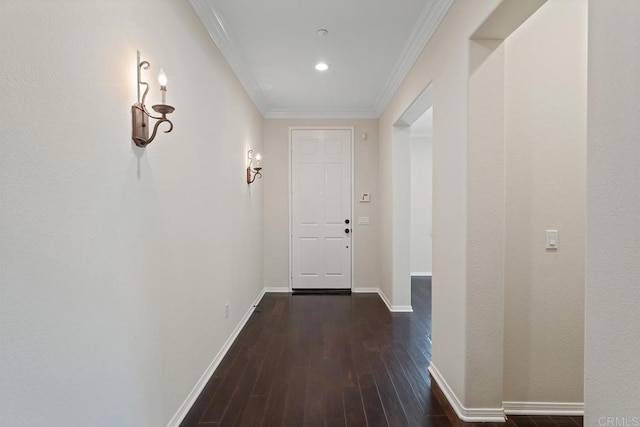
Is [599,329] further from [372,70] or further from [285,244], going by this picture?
[285,244]

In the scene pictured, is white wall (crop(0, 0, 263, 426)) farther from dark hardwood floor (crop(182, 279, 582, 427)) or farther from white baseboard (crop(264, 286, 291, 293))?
white baseboard (crop(264, 286, 291, 293))

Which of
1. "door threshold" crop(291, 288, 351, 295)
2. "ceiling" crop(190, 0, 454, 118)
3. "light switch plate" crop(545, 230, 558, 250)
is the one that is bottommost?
"door threshold" crop(291, 288, 351, 295)

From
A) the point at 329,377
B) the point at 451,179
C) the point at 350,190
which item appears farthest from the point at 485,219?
the point at 350,190

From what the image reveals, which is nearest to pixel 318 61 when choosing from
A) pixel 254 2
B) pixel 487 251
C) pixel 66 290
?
pixel 254 2

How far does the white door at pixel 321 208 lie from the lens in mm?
4742

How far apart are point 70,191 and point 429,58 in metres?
2.54

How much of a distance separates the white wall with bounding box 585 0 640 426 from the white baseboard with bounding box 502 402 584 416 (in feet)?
3.81

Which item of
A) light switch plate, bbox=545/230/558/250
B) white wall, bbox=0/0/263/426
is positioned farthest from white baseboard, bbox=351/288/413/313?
white wall, bbox=0/0/263/426

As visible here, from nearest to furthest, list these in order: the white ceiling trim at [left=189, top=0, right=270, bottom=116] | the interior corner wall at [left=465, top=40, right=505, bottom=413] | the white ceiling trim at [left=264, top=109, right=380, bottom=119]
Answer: the interior corner wall at [left=465, top=40, right=505, bottom=413]
the white ceiling trim at [left=189, top=0, right=270, bottom=116]
the white ceiling trim at [left=264, top=109, right=380, bottom=119]

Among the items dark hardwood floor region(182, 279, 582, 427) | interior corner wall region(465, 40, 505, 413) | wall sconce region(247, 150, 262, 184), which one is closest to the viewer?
interior corner wall region(465, 40, 505, 413)

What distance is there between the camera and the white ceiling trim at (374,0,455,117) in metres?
2.18

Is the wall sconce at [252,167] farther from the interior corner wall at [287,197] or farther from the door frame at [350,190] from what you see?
the door frame at [350,190]

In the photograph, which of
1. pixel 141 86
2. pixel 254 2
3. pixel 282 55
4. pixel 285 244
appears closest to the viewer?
pixel 141 86

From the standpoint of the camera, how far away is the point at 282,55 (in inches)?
117
